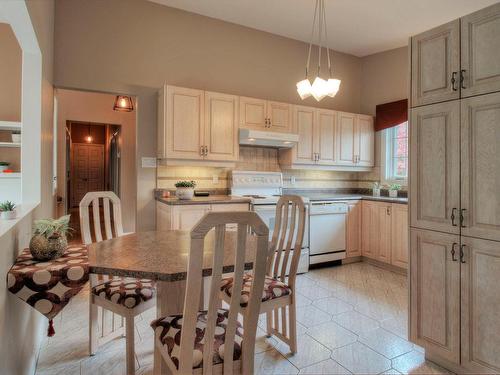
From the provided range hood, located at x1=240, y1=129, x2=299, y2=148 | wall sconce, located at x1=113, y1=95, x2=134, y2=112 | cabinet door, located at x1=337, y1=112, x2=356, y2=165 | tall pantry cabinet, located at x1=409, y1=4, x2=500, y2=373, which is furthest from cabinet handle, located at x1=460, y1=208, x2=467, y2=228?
wall sconce, located at x1=113, y1=95, x2=134, y2=112

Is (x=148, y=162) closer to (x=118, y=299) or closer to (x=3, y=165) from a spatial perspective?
(x=3, y=165)

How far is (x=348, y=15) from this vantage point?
3.81m

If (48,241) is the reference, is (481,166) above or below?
above

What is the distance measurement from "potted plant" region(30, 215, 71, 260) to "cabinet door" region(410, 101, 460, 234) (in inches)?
81.3

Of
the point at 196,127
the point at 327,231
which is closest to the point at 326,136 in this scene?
the point at 327,231

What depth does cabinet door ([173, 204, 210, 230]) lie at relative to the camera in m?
3.21

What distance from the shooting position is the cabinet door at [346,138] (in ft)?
15.0

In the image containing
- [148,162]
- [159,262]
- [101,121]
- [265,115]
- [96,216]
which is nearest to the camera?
[159,262]

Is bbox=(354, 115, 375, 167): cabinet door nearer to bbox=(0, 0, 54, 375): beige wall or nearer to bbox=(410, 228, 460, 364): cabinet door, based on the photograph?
bbox=(410, 228, 460, 364): cabinet door

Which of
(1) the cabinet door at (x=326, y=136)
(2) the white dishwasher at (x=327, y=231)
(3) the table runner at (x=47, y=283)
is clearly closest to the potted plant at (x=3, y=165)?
(3) the table runner at (x=47, y=283)

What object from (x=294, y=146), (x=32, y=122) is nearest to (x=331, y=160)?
(x=294, y=146)

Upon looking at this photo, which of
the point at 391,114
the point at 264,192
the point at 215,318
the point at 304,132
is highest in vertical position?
the point at 391,114

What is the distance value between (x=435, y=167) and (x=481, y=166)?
24 centimetres

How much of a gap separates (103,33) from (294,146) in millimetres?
2547
